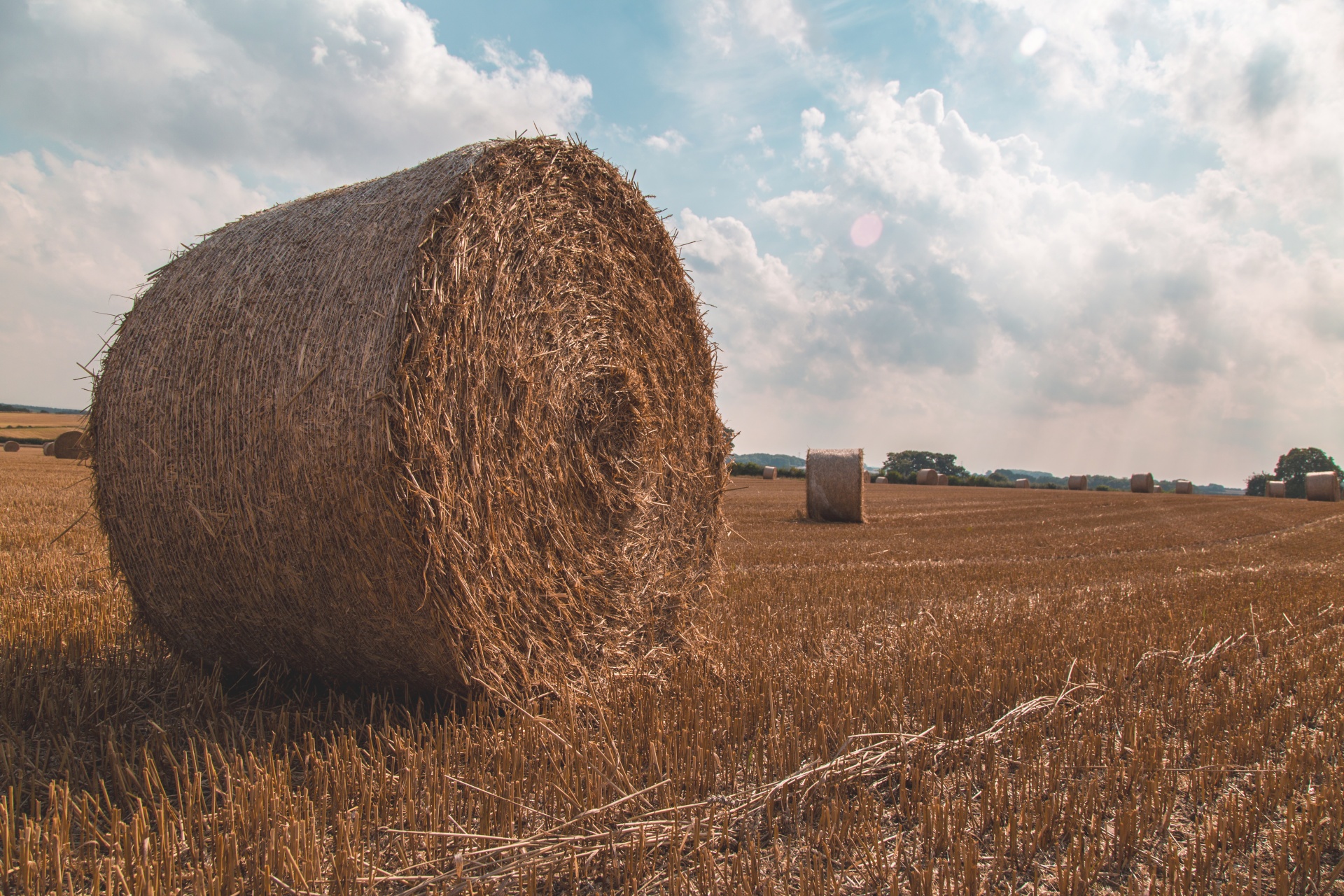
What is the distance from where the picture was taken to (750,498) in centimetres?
2169

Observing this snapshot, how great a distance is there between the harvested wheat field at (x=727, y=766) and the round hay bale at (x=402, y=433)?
0.36 metres

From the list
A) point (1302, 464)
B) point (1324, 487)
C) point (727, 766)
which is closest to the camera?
point (727, 766)

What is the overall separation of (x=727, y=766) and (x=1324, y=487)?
118 ft

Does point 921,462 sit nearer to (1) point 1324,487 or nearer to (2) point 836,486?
(1) point 1324,487

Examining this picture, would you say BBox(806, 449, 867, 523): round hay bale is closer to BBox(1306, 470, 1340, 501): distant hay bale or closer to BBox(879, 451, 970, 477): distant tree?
BBox(1306, 470, 1340, 501): distant hay bale

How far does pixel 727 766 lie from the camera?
2.92 metres

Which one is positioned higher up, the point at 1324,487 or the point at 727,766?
the point at 1324,487

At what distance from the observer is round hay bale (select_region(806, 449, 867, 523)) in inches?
586

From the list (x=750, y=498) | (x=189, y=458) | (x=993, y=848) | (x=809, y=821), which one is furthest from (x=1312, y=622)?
(x=750, y=498)

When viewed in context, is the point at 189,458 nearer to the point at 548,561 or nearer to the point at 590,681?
the point at 548,561

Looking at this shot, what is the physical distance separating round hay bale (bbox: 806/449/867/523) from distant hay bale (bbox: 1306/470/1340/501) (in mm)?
24889

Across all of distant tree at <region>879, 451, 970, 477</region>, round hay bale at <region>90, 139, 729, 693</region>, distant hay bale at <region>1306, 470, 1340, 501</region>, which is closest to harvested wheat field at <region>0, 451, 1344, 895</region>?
round hay bale at <region>90, 139, 729, 693</region>

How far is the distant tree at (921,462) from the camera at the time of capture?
7994 centimetres

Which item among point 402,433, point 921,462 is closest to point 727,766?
point 402,433
